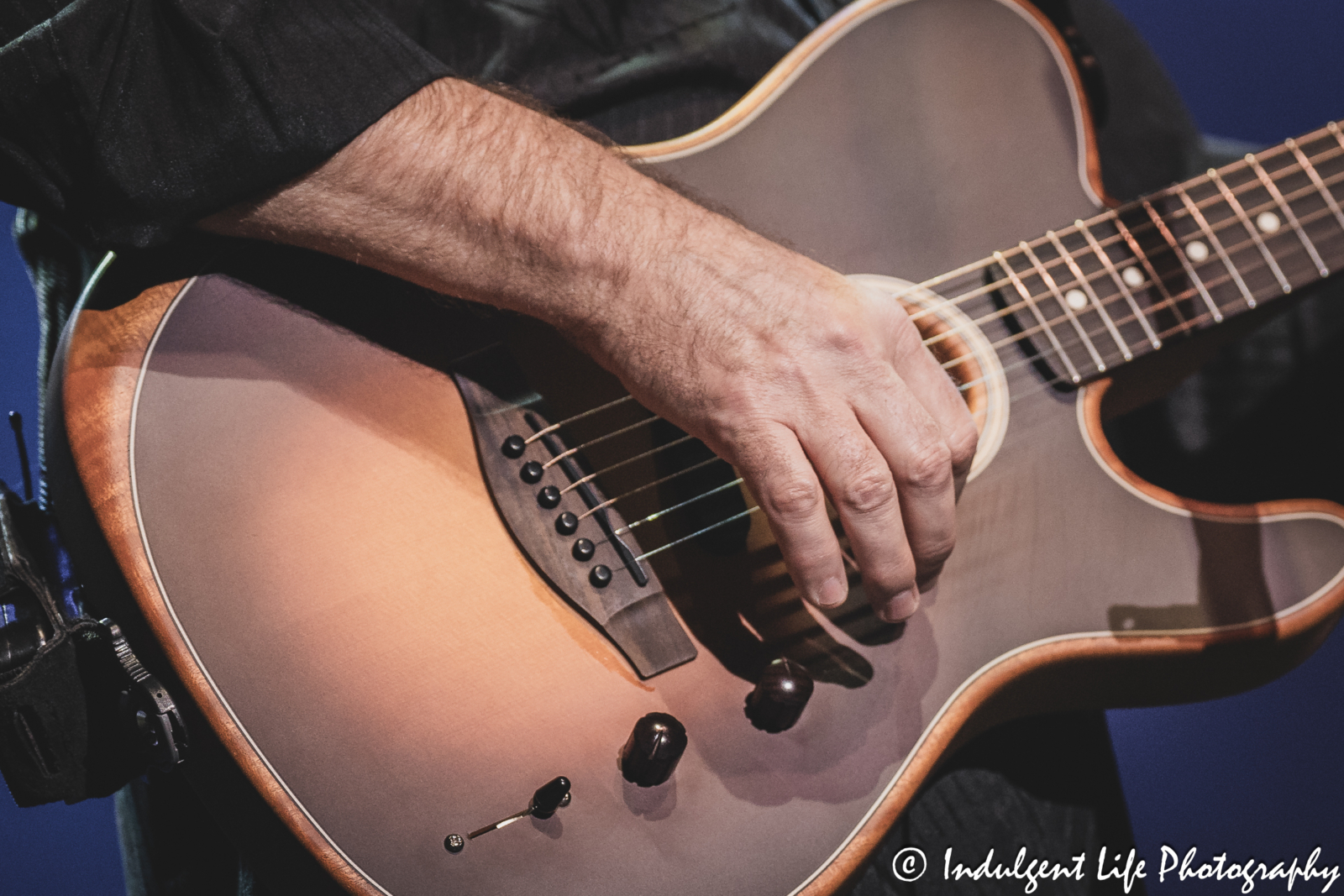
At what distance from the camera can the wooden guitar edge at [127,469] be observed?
1.82ft

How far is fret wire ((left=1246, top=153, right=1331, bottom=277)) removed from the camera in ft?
2.86

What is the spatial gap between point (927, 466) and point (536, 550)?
30 cm

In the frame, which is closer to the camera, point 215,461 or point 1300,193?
point 215,461

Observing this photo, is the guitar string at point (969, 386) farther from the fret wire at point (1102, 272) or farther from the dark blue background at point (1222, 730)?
the dark blue background at point (1222, 730)

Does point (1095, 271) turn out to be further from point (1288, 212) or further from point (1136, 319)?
point (1288, 212)

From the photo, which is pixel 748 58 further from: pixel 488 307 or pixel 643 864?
pixel 643 864

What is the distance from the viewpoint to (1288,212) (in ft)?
2.89

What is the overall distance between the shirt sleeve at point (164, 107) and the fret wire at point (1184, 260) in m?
0.76

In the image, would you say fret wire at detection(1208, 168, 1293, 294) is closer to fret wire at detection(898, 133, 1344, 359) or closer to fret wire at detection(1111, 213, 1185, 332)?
fret wire at detection(898, 133, 1344, 359)

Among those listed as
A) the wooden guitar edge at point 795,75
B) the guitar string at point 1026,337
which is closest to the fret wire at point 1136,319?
the guitar string at point 1026,337

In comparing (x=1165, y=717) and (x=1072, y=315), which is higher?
(x=1072, y=315)

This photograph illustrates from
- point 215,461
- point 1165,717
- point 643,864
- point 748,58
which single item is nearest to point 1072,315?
point 748,58

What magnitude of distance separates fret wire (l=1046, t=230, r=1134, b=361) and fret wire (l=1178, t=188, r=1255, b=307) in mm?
147

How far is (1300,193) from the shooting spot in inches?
34.8
